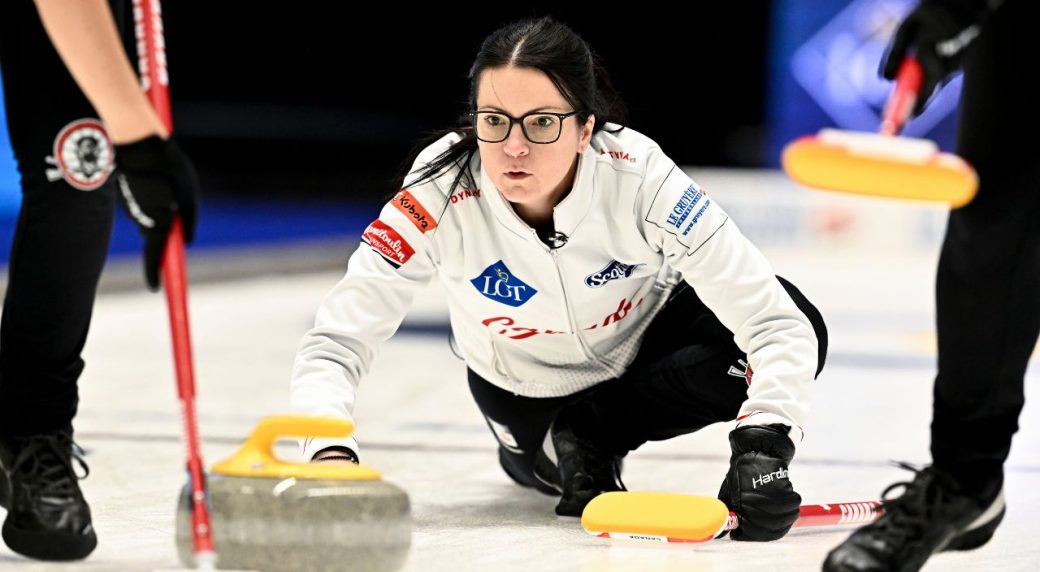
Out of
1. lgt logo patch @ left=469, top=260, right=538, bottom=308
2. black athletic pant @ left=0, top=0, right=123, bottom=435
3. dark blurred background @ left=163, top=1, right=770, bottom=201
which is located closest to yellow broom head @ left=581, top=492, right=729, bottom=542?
lgt logo patch @ left=469, top=260, right=538, bottom=308

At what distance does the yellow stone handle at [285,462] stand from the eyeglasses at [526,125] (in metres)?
0.55

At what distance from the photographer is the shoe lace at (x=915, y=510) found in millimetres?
1569

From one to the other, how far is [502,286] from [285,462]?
2.10 feet

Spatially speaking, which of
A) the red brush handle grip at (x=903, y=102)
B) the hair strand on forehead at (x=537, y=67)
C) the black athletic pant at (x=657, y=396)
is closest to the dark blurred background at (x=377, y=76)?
the black athletic pant at (x=657, y=396)

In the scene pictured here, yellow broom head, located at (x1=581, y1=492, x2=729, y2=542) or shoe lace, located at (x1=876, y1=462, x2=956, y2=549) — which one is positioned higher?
shoe lace, located at (x1=876, y1=462, x2=956, y2=549)

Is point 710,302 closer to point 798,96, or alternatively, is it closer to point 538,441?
point 538,441

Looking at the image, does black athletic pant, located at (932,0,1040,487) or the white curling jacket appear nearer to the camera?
black athletic pant, located at (932,0,1040,487)

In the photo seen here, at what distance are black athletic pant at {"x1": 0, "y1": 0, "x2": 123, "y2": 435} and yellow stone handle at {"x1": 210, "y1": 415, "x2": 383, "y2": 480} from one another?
14.0 inches

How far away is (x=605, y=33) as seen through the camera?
1107 cm

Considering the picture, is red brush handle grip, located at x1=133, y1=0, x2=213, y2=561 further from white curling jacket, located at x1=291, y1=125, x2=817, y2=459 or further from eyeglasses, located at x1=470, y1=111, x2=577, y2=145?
eyeglasses, located at x1=470, y1=111, x2=577, y2=145

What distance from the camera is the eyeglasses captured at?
1.94 m

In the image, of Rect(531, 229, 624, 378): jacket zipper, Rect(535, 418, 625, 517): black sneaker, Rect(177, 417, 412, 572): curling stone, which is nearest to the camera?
Rect(177, 417, 412, 572): curling stone

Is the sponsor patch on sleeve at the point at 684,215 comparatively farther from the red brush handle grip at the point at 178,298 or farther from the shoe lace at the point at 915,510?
the red brush handle grip at the point at 178,298

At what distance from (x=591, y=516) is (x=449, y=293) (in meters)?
0.51
